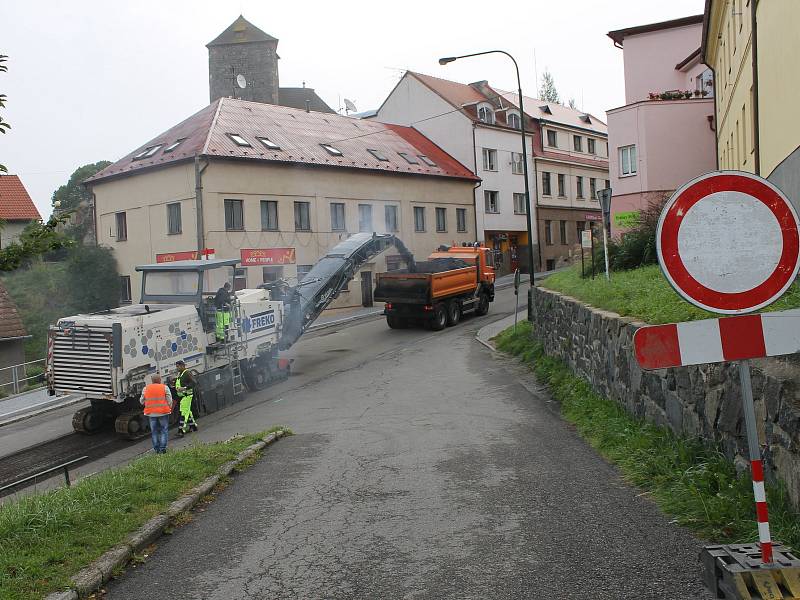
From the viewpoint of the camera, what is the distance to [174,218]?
35.8 metres

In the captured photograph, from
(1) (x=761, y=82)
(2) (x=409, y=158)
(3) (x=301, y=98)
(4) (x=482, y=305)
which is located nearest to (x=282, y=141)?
(2) (x=409, y=158)

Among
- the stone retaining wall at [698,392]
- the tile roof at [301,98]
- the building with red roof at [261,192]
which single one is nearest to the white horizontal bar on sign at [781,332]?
the stone retaining wall at [698,392]

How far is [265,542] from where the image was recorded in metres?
6.57

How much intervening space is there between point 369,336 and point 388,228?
15.9 metres

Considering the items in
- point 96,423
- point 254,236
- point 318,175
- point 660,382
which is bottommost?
point 96,423

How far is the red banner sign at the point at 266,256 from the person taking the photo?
3541cm

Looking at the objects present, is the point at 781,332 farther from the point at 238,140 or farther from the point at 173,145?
the point at 173,145

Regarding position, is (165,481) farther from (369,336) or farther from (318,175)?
(318,175)

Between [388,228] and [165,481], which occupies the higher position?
[388,228]

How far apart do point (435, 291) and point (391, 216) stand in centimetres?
1549

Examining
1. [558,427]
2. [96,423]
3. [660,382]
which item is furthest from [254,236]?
[660,382]

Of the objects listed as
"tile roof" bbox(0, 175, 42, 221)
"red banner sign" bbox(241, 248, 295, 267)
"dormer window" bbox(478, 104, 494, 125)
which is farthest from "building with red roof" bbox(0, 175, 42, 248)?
"dormer window" bbox(478, 104, 494, 125)

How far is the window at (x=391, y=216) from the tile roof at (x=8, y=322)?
18.4 metres

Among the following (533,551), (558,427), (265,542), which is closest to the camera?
(533,551)
